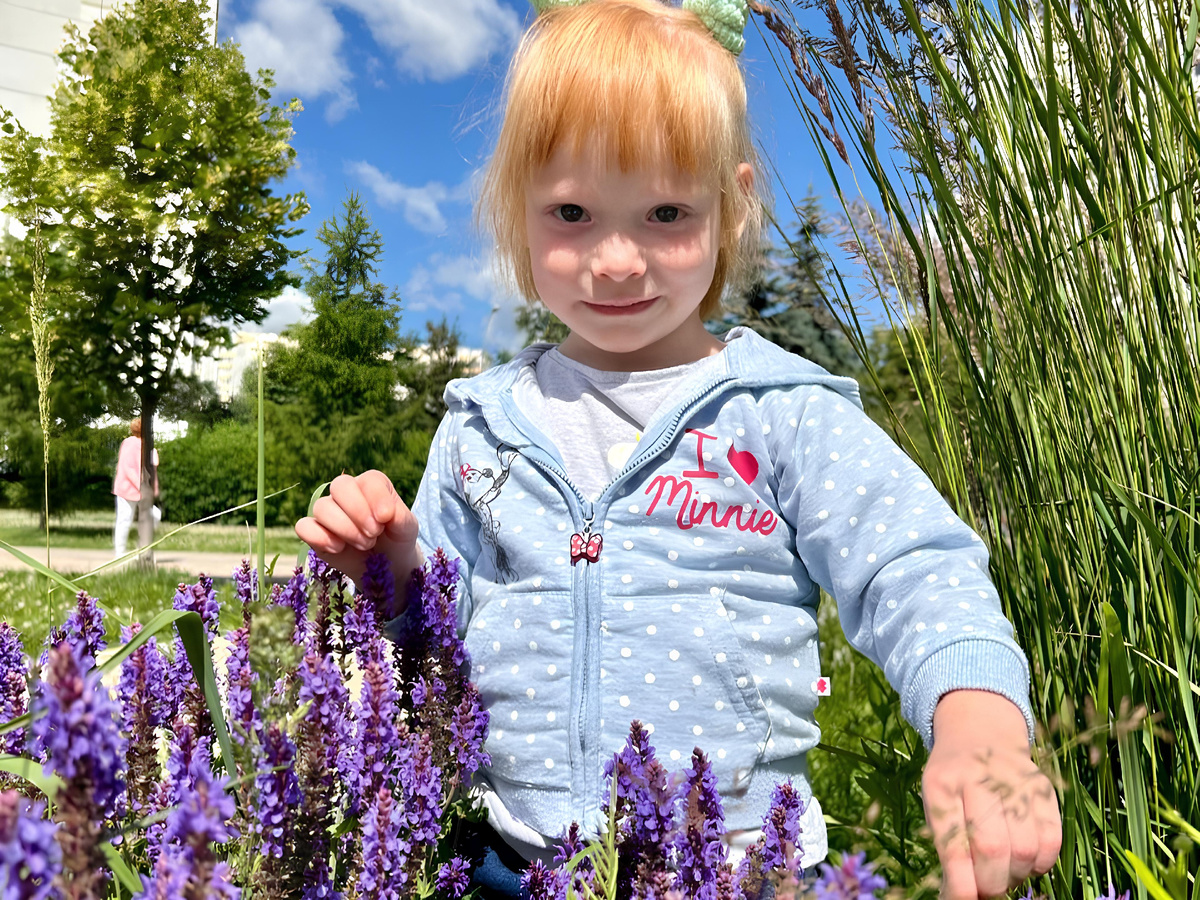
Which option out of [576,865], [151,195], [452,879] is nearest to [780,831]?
[576,865]

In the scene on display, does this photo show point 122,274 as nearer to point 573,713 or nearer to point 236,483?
point 236,483

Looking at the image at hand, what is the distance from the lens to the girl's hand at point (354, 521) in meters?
1.49

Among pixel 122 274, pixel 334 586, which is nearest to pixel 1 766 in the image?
pixel 334 586

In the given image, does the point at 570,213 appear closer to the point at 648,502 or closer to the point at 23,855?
the point at 648,502

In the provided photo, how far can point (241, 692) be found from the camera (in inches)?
45.6

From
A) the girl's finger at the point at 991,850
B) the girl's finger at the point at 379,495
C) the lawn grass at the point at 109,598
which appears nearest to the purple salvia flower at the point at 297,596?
the girl's finger at the point at 379,495

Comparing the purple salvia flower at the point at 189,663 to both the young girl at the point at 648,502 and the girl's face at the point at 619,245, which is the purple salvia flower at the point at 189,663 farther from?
the girl's face at the point at 619,245

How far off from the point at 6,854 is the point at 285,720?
359 millimetres

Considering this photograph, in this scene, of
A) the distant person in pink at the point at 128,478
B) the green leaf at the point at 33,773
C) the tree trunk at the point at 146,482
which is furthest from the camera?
the distant person in pink at the point at 128,478

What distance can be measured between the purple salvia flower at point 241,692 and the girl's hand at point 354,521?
19cm

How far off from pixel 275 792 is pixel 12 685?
77cm

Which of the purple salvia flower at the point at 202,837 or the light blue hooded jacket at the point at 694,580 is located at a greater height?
the light blue hooded jacket at the point at 694,580

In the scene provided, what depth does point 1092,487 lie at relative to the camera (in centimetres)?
126

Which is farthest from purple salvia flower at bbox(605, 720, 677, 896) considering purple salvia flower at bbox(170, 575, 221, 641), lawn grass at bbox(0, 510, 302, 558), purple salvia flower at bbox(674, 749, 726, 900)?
lawn grass at bbox(0, 510, 302, 558)
